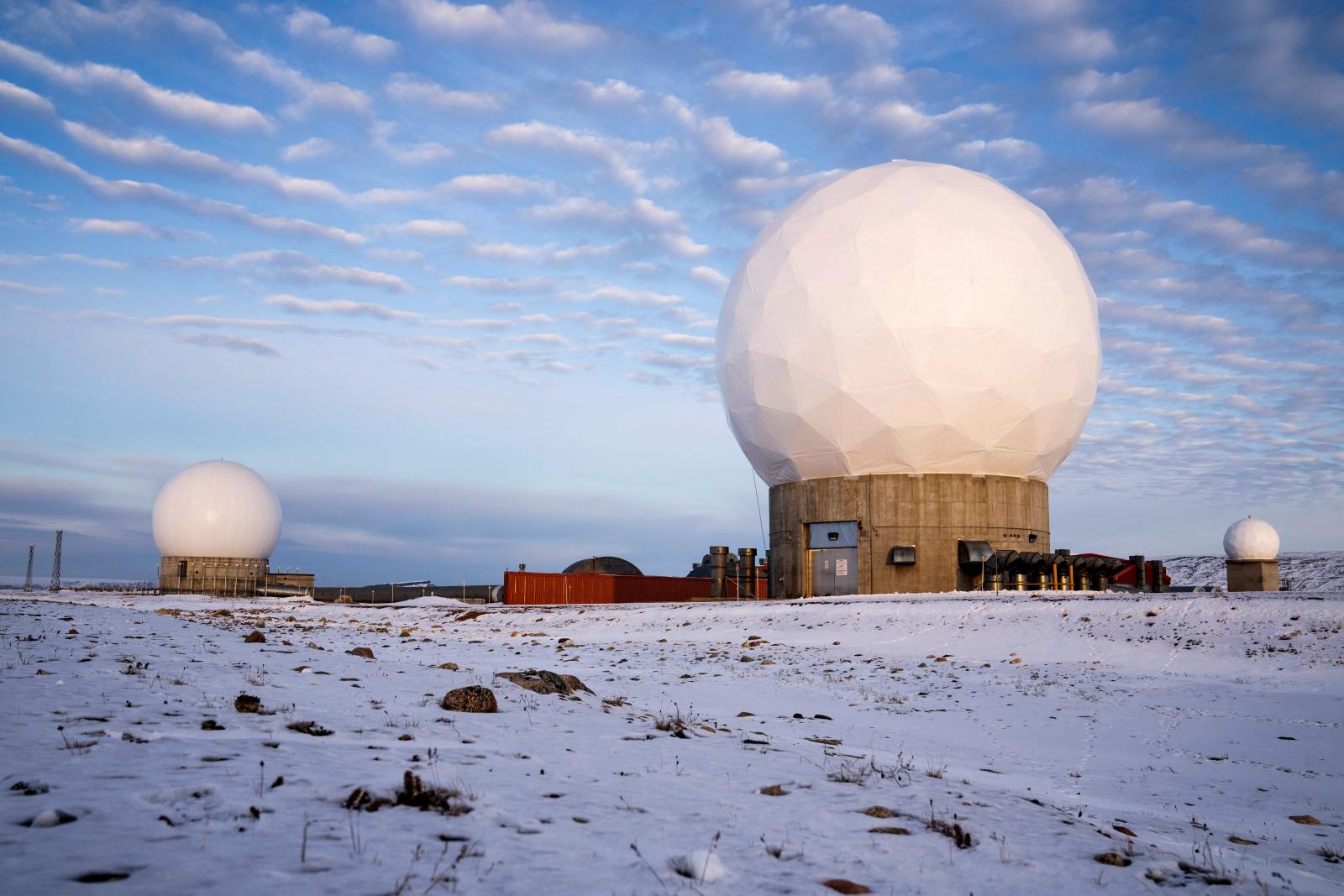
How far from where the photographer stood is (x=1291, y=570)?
62.5 meters

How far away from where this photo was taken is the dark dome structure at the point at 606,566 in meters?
51.8

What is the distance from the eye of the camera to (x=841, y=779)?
5949 mm

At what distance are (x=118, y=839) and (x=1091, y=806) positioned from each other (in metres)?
5.77

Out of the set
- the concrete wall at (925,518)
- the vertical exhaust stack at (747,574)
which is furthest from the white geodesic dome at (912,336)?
the vertical exhaust stack at (747,574)

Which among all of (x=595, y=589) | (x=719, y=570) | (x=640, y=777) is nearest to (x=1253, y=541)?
(x=719, y=570)

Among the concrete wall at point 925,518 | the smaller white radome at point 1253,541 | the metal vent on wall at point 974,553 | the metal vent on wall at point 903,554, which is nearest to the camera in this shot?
the metal vent on wall at point 974,553

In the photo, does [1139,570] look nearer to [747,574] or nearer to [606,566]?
[747,574]

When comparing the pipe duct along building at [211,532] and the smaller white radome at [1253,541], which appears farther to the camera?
the pipe duct along building at [211,532]

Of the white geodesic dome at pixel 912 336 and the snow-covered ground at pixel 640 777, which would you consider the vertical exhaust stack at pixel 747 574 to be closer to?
the white geodesic dome at pixel 912 336

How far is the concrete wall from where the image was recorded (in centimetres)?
3278

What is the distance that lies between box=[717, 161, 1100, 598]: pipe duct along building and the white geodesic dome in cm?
6

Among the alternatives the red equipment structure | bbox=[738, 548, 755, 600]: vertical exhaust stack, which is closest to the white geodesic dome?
bbox=[738, 548, 755, 600]: vertical exhaust stack

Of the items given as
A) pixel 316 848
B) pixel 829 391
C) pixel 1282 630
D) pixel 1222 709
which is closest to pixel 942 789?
pixel 316 848

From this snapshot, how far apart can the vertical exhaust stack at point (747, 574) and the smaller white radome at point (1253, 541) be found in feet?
77.8
